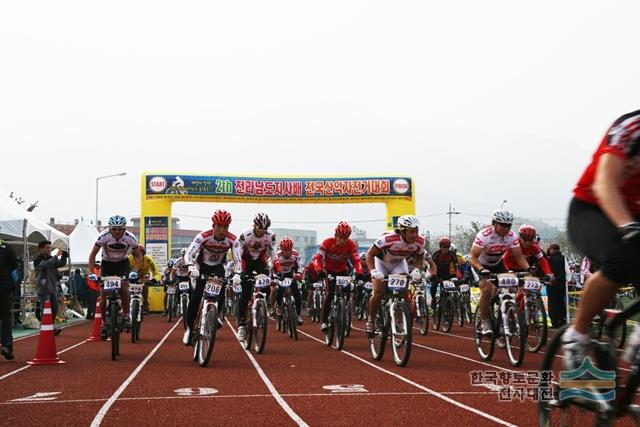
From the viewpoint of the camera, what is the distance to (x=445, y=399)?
7301 mm

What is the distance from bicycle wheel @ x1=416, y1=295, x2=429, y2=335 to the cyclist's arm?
13.2m

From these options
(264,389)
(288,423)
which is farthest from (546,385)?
(264,389)

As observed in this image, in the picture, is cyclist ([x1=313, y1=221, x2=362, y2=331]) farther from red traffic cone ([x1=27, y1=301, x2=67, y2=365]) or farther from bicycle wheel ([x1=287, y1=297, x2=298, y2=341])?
red traffic cone ([x1=27, y1=301, x2=67, y2=365])

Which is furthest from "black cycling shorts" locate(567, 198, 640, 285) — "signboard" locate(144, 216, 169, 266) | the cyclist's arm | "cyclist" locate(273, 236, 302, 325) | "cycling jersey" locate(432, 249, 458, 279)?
"signboard" locate(144, 216, 169, 266)

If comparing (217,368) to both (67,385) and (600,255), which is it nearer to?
(67,385)

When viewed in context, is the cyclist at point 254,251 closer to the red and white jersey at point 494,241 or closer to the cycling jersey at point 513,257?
the red and white jersey at point 494,241

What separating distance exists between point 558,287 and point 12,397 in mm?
12451

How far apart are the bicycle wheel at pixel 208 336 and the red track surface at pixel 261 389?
18 centimetres

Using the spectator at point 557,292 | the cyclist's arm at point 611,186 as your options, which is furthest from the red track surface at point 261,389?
the spectator at point 557,292

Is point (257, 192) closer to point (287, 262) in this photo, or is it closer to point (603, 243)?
point (287, 262)

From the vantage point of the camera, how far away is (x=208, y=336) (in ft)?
33.9

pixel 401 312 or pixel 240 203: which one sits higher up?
pixel 240 203

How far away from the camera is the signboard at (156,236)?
33.7 metres

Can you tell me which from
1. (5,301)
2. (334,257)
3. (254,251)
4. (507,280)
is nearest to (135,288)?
(5,301)
